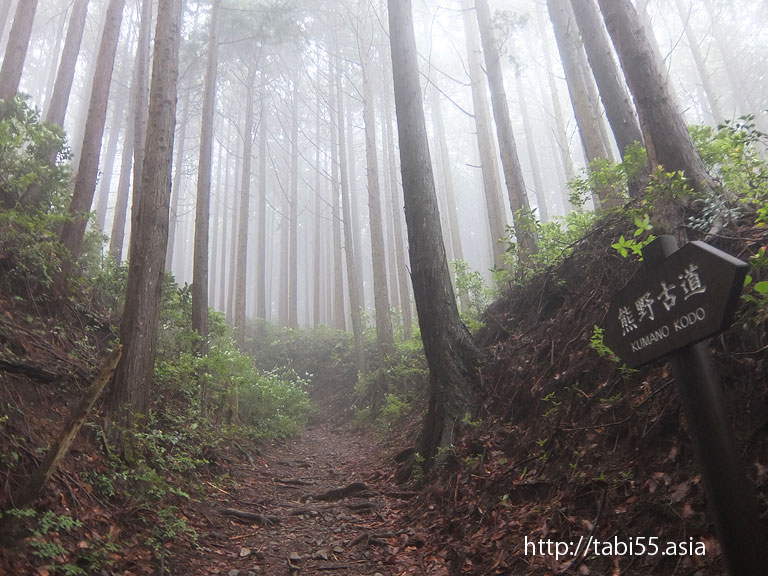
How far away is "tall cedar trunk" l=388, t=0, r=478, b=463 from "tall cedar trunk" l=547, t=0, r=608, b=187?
12.9 ft

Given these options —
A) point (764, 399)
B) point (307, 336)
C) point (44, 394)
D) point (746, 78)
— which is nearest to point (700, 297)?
point (764, 399)

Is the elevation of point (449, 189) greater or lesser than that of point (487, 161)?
greater

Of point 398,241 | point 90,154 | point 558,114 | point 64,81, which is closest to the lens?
point 90,154

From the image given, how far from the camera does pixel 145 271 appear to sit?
18.8 feet

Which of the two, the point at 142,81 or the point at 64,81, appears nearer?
the point at 64,81

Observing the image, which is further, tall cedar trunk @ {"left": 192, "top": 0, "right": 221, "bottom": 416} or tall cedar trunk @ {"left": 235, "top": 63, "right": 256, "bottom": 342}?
tall cedar trunk @ {"left": 235, "top": 63, "right": 256, "bottom": 342}

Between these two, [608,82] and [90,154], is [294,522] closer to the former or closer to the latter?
[90,154]

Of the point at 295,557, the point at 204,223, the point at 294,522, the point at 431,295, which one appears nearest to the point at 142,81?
the point at 204,223

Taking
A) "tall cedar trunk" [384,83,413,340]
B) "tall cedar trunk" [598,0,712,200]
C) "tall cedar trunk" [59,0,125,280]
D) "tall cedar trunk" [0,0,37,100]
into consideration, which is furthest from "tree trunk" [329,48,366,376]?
"tall cedar trunk" [598,0,712,200]

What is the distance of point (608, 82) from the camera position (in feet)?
22.4

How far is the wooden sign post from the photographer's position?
188cm

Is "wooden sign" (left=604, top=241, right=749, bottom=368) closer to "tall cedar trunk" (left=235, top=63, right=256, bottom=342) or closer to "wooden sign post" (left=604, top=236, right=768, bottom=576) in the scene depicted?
"wooden sign post" (left=604, top=236, right=768, bottom=576)

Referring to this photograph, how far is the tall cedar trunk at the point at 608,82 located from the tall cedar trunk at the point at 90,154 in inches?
334

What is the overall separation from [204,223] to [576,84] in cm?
942
